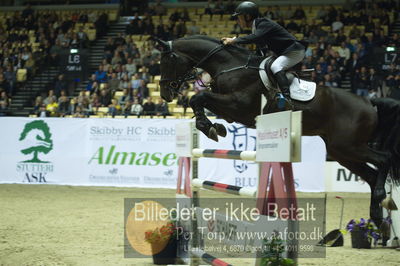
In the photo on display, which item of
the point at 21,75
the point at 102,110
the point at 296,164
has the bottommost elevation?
the point at 296,164

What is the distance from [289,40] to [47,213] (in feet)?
18.7

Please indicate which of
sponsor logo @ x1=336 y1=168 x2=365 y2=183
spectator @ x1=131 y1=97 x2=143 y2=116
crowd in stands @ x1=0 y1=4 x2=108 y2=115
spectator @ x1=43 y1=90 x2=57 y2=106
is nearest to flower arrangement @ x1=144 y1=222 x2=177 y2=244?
sponsor logo @ x1=336 y1=168 x2=365 y2=183

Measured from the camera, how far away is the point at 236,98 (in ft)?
→ 22.4

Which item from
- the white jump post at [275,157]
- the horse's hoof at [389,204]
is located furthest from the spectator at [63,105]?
the white jump post at [275,157]

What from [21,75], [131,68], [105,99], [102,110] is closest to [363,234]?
[102,110]

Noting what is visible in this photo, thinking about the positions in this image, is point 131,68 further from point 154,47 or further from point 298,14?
point 298,14

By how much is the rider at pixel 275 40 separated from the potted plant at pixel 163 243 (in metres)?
1.95

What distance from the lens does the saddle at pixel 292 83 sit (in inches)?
271

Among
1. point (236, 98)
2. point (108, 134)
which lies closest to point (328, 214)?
point (236, 98)

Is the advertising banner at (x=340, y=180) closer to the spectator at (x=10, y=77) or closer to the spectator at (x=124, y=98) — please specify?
the spectator at (x=124, y=98)

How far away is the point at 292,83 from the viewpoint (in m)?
6.93

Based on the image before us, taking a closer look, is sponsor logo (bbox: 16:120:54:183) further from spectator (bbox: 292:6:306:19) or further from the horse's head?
spectator (bbox: 292:6:306:19)

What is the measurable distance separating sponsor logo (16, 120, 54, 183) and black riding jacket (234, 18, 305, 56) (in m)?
10.0

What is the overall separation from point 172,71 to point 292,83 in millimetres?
1481
